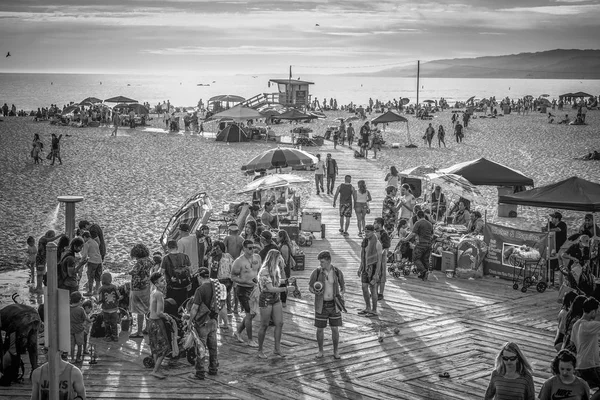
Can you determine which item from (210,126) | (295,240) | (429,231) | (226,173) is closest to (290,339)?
(429,231)

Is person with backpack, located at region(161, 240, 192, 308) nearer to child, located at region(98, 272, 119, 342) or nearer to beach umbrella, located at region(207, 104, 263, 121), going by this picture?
child, located at region(98, 272, 119, 342)

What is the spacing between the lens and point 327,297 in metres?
10.4

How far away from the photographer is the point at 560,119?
211 ft

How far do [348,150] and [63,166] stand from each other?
569 inches

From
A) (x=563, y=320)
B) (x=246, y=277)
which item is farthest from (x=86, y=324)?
(x=563, y=320)

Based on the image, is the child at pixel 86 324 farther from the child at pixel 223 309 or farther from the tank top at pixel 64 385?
the tank top at pixel 64 385

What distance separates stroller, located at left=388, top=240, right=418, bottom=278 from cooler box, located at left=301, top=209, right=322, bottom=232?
2.97 m

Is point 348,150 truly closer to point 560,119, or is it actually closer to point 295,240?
point 295,240

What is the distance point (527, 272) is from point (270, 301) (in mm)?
5834

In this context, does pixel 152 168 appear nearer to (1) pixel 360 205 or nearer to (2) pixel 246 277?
(1) pixel 360 205

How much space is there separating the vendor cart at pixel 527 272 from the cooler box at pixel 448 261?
104 centimetres

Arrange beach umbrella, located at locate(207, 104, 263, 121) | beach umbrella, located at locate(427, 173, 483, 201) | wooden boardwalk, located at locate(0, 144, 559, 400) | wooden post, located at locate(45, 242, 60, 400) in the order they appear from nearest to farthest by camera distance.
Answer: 1. wooden post, located at locate(45, 242, 60, 400)
2. wooden boardwalk, located at locate(0, 144, 559, 400)
3. beach umbrella, located at locate(427, 173, 483, 201)
4. beach umbrella, located at locate(207, 104, 263, 121)

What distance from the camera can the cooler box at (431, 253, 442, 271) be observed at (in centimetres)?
1549

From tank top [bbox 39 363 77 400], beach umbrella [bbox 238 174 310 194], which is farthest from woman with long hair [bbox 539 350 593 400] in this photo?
beach umbrella [bbox 238 174 310 194]
